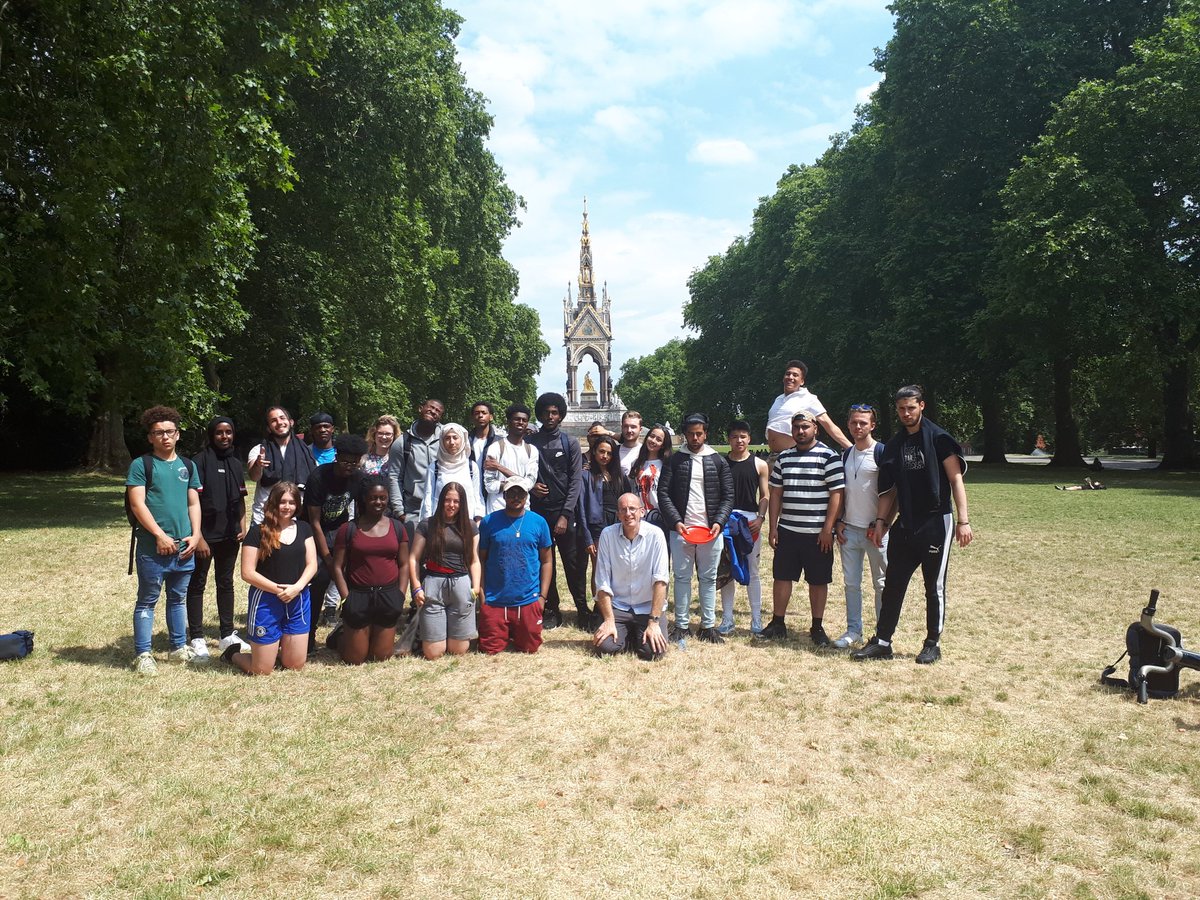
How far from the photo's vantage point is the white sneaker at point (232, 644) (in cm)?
638

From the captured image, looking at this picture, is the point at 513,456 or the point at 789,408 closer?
the point at 513,456

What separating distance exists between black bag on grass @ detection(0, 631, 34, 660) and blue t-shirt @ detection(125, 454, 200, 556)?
124cm

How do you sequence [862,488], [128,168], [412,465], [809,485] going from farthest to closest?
[128,168], [412,465], [809,485], [862,488]

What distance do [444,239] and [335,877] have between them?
2683 cm

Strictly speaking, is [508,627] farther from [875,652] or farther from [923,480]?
[923,480]

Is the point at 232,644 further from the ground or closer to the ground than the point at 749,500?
closer to the ground

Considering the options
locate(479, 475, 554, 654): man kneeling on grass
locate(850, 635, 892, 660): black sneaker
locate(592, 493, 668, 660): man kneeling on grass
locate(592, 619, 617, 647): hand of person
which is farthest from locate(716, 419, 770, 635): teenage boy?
locate(479, 475, 554, 654): man kneeling on grass

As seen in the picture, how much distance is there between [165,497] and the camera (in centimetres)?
617

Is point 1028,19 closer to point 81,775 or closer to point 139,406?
point 139,406

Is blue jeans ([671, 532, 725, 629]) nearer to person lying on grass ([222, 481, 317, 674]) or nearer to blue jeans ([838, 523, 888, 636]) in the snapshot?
blue jeans ([838, 523, 888, 636])

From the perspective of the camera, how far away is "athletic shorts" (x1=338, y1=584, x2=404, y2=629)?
639cm

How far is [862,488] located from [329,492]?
4.54 meters

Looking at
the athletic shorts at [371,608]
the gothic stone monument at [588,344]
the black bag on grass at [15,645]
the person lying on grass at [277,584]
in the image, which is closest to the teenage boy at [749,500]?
the athletic shorts at [371,608]

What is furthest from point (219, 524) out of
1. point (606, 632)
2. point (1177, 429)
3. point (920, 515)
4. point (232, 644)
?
point (1177, 429)
